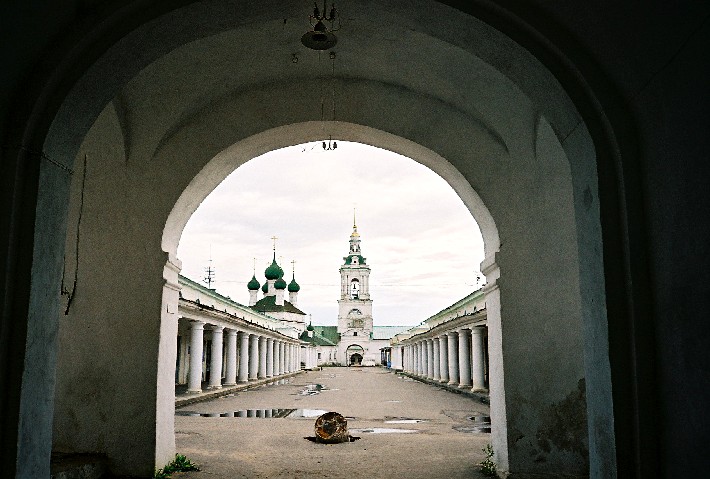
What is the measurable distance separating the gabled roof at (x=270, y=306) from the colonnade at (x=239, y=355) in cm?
1230

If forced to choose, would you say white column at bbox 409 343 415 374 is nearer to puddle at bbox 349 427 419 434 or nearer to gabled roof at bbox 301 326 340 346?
gabled roof at bbox 301 326 340 346

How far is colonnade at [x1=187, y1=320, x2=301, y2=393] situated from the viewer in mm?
24844

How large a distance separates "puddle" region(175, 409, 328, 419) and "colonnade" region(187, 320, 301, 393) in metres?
6.30

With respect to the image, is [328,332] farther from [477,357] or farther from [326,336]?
[477,357]

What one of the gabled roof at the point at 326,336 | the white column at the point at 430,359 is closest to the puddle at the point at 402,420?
the white column at the point at 430,359

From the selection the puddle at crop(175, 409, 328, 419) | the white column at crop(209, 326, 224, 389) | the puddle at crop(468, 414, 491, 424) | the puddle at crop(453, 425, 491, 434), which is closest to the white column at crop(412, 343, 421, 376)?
the white column at crop(209, 326, 224, 389)

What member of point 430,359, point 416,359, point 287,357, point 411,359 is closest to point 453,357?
point 430,359

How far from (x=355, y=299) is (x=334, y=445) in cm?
9005

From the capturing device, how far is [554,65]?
3.93m

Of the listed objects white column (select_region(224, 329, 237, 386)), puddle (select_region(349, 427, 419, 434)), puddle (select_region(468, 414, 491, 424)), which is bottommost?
puddle (select_region(468, 414, 491, 424))

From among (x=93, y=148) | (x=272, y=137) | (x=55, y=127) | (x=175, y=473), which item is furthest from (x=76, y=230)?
(x=55, y=127)

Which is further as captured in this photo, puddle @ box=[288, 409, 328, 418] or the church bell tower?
the church bell tower

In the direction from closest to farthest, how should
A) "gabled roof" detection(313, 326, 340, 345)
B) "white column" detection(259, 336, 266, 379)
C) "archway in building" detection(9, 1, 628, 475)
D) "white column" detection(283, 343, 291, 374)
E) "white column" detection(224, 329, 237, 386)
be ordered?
"archway in building" detection(9, 1, 628, 475) → "white column" detection(224, 329, 237, 386) → "white column" detection(259, 336, 266, 379) → "white column" detection(283, 343, 291, 374) → "gabled roof" detection(313, 326, 340, 345)

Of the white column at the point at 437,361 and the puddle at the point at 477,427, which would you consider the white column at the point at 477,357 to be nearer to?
the puddle at the point at 477,427
